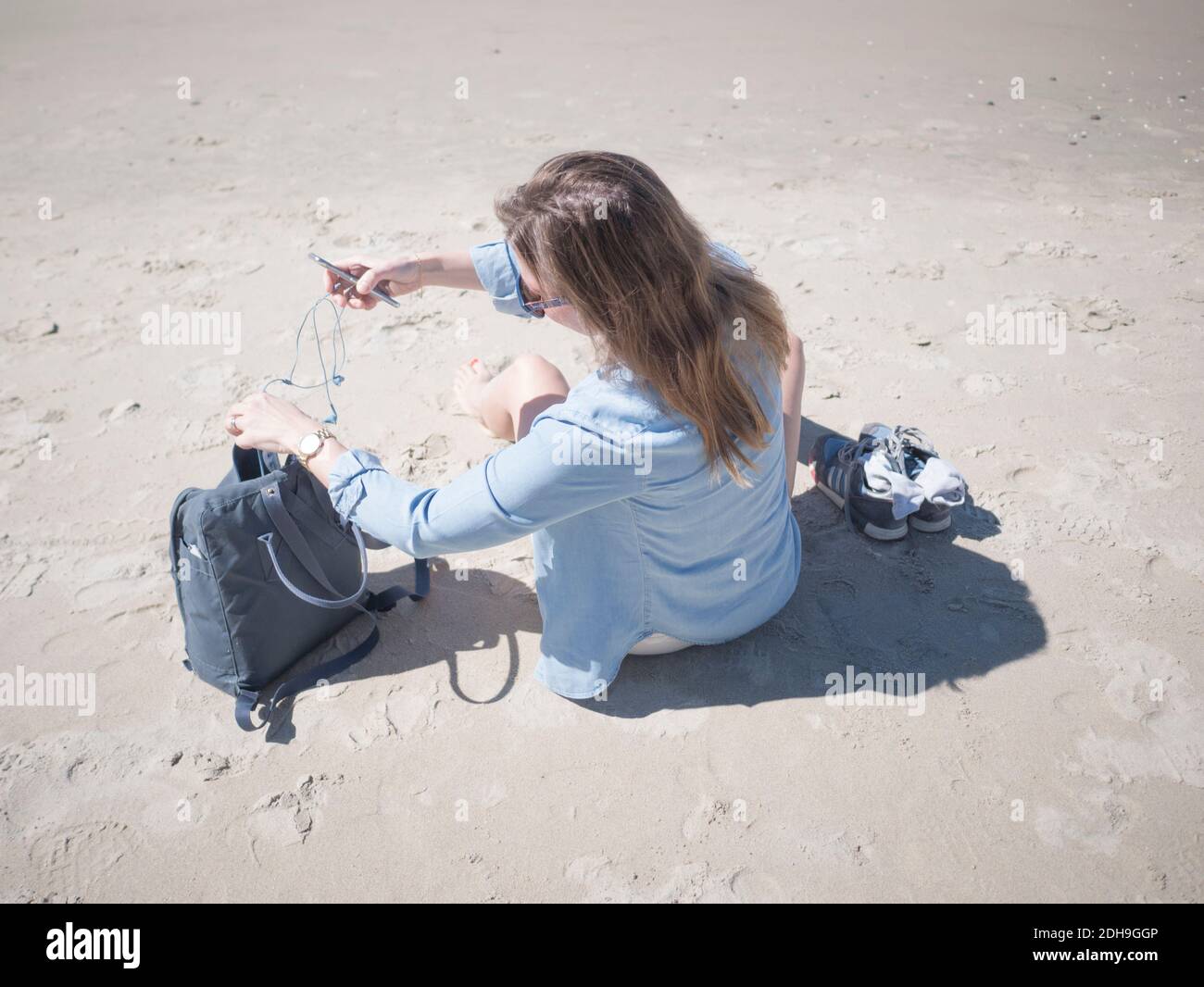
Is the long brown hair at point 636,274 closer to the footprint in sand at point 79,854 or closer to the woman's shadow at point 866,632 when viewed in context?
the woman's shadow at point 866,632

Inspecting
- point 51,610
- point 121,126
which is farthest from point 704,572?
point 121,126

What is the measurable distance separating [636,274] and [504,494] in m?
0.49

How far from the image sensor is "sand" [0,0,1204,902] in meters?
1.90

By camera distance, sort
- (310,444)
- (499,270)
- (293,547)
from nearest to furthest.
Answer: (310,444) < (293,547) < (499,270)

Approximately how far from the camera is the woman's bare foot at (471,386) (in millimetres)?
2945

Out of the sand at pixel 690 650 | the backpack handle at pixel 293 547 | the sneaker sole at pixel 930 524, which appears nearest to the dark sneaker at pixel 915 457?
the sneaker sole at pixel 930 524

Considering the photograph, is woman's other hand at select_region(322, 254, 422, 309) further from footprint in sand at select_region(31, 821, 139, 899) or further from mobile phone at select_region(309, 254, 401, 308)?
footprint in sand at select_region(31, 821, 139, 899)

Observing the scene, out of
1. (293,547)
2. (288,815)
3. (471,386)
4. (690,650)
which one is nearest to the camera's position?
(288,815)

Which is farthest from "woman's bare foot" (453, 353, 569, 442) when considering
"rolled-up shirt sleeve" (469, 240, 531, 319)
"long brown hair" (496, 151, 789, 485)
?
"long brown hair" (496, 151, 789, 485)

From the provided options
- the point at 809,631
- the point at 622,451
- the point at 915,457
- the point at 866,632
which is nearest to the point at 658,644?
the point at 809,631

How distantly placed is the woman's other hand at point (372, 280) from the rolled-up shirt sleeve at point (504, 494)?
84 cm

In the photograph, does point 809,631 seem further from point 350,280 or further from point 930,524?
point 350,280

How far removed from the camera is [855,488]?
102 inches

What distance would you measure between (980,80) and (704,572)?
5.84 meters
